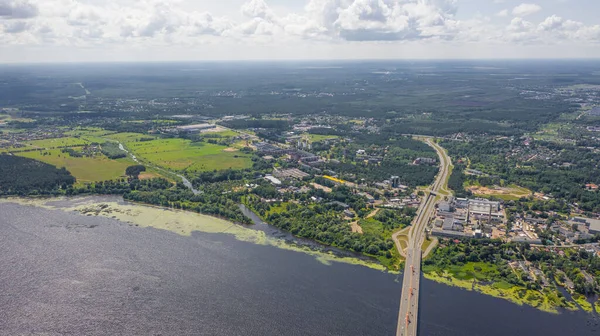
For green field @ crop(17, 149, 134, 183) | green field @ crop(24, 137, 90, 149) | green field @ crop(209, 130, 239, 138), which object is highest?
green field @ crop(24, 137, 90, 149)

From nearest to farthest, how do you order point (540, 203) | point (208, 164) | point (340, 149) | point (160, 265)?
point (160, 265), point (540, 203), point (208, 164), point (340, 149)

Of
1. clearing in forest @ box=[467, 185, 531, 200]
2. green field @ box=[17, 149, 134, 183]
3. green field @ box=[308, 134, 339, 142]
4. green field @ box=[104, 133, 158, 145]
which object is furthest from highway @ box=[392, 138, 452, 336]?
green field @ box=[104, 133, 158, 145]

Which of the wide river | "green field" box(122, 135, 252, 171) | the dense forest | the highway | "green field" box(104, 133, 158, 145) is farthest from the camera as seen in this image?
"green field" box(104, 133, 158, 145)

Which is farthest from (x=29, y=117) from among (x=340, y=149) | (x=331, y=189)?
(x=331, y=189)

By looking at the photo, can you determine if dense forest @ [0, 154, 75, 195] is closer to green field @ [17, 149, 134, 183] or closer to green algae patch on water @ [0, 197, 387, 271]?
green field @ [17, 149, 134, 183]

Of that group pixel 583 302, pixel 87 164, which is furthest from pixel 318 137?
pixel 583 302

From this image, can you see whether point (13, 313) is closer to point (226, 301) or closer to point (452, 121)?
point (226, 301)
